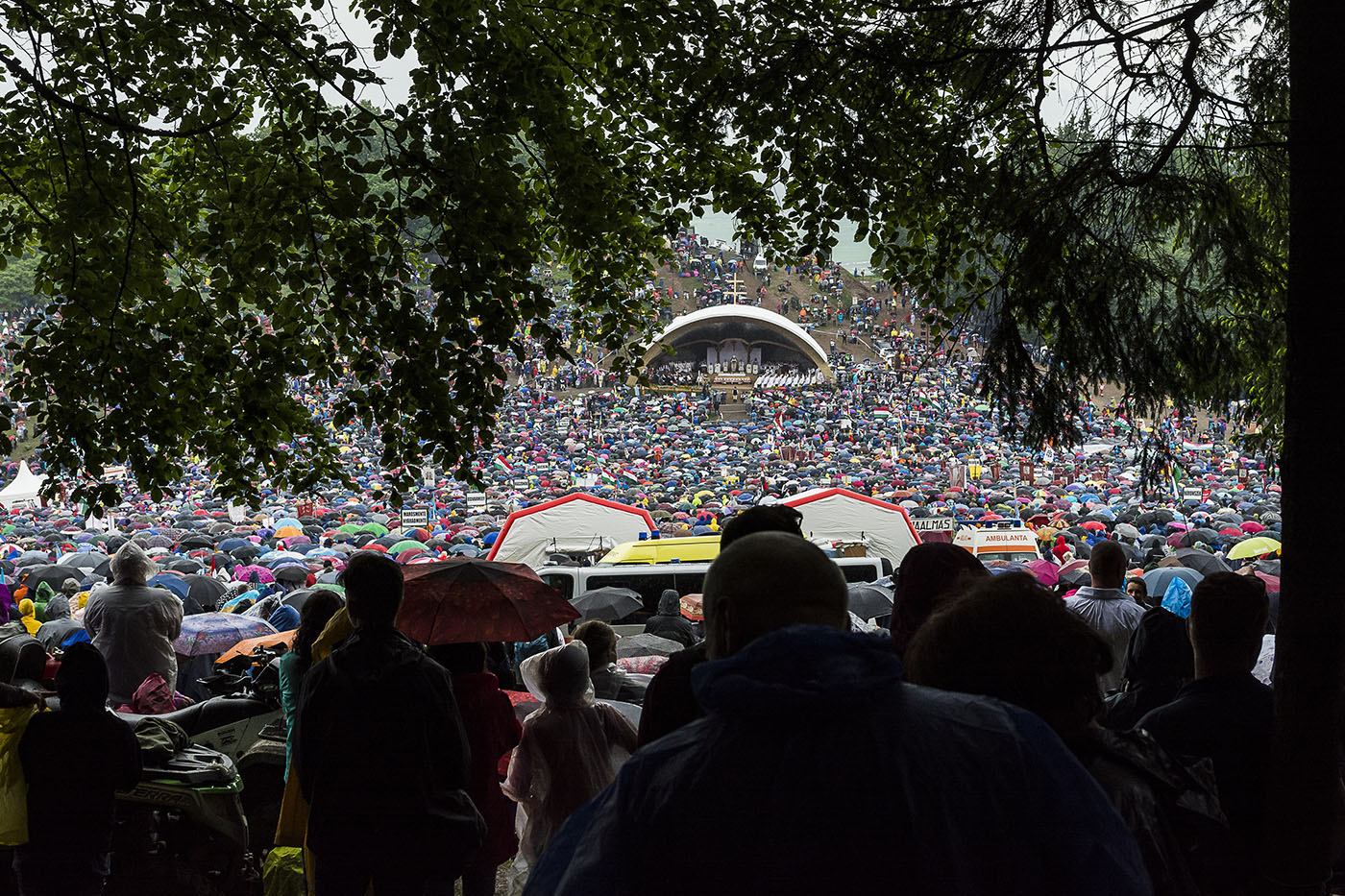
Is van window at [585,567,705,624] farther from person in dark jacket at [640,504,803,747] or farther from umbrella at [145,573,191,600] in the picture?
A: person in dark jacket at [640,504,803,747]

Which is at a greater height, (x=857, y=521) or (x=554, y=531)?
(x=857, y=521)

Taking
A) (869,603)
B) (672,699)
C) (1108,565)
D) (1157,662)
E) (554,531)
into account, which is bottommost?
(869,603)

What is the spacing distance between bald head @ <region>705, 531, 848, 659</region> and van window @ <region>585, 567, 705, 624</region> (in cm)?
1285

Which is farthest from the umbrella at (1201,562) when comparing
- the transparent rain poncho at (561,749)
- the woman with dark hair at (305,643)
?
the woman with dark hair at (305,643)

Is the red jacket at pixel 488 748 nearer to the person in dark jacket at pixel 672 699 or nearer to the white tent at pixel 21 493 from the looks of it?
the person in dark jacket at pixel 672 699

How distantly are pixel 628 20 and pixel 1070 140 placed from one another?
202 cm

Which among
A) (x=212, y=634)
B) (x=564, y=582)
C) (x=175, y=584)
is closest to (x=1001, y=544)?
(x=564, y=582)

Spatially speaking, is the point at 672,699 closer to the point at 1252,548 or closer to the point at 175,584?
the point at 175,584

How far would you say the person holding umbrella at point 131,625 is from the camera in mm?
6305

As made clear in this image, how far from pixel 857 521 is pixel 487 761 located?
48.7 ft

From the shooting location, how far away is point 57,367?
4.95 m

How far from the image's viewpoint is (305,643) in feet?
12.4

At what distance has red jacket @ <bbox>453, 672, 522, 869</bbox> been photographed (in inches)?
139

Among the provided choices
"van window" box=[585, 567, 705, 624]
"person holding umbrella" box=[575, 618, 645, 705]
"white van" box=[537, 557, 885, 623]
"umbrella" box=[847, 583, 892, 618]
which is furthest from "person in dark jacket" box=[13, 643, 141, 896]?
"van window" box=[585, 567, 705, 624]
